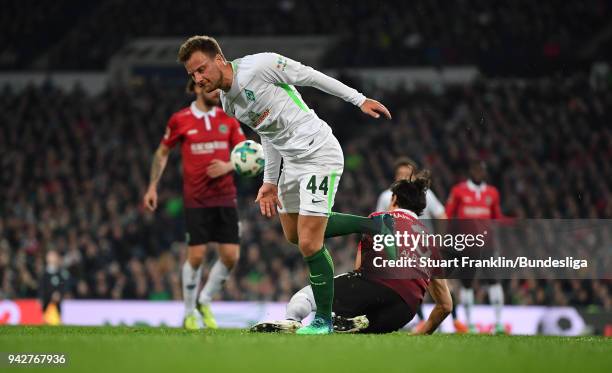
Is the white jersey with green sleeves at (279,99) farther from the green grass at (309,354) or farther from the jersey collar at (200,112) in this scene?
the jersey collar at (200,112)

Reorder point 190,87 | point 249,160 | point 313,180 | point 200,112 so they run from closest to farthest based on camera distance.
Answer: point 313,180 < point 249,160 < point 190,87 < point 200,112

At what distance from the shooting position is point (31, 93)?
2328cm

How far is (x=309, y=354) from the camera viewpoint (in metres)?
5.23

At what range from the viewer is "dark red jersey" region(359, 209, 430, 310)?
7.57m

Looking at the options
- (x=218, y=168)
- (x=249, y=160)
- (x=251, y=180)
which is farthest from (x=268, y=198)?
(x=251, y=180)

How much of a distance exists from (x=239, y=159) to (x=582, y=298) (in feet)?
24.7

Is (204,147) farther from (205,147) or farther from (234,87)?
(234,87)

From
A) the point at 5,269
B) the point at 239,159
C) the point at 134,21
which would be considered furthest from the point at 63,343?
the point at 134,21

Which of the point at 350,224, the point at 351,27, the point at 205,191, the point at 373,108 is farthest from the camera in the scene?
the point at 351,27

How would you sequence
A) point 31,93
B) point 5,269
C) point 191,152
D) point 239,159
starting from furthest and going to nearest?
point 31,93, point 5,269, point 191,152, point 239,159

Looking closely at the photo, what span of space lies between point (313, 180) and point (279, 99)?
59 cm

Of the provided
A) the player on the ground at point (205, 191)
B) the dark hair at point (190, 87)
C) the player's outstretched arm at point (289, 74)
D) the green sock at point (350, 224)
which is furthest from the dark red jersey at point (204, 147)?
the player's outstretched arm at point (289, 74)

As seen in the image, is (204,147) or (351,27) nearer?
(204,147)

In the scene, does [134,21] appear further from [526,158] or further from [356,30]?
[526,158]
